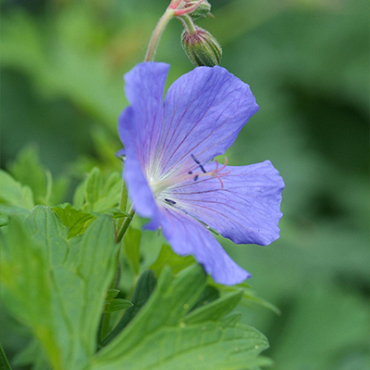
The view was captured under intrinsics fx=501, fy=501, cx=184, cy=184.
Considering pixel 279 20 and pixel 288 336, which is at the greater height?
pixel 279 20

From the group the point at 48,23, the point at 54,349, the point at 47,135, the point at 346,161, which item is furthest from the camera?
the point at 346,161

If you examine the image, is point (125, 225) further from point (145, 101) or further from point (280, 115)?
point (280, 115)

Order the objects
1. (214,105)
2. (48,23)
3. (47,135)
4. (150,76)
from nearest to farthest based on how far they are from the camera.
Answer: (150,76), (214,105), (47,135), (48,23)

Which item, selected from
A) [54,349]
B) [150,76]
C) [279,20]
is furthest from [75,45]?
[54,349]

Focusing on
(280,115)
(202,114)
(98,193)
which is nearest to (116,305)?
(98,193)

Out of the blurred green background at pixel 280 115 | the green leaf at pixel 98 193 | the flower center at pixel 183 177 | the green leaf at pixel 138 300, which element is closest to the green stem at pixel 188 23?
the flower center at pixel 183 177

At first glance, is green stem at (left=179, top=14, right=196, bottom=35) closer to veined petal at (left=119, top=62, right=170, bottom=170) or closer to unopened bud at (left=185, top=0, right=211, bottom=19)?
unopened bud at (left=185, top=0, right=211, bottom=19)

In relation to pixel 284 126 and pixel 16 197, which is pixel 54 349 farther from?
pixel 284 126
